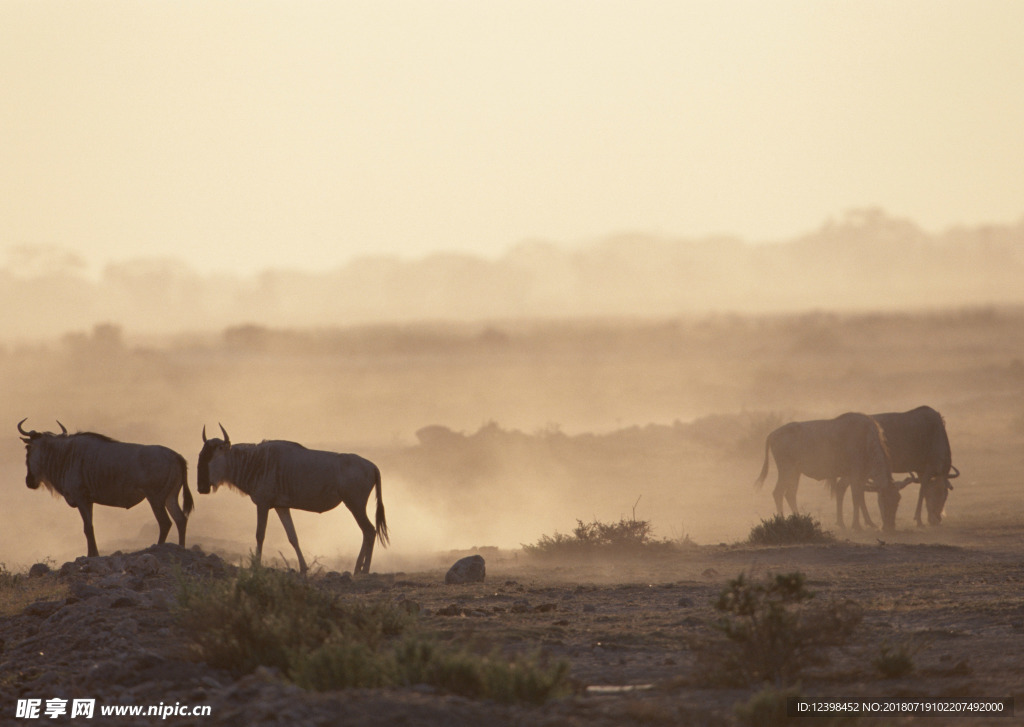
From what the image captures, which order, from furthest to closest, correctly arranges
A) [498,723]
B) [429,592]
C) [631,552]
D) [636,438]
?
1. [636,438]
2. [631,552]
3. [429,592]
4. [498,723]

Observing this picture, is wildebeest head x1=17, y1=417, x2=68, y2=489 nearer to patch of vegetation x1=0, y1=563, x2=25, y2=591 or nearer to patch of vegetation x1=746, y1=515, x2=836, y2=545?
patch of vegetation x1=0, y1=563, x2=25, y2=591

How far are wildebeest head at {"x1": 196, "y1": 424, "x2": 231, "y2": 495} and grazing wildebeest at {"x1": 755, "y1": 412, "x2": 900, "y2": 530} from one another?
46.7 feet

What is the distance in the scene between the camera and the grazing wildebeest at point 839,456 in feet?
96.0

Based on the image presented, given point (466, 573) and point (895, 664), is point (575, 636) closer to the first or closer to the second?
point (895, 664)

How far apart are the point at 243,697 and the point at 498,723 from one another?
203 cm

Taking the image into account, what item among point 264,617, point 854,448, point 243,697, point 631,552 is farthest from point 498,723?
point 854,448

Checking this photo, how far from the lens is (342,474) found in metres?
20.4

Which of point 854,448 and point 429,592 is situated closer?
point 429,592

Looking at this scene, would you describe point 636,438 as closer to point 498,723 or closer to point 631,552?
point 631,552

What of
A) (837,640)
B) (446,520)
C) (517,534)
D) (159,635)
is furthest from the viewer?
(446,520)

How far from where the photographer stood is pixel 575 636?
38.2 feet

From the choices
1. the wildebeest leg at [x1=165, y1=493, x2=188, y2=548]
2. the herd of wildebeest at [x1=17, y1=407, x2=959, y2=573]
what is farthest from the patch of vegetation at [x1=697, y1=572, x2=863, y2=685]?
the wildebeest leg at [x1=165, y1=493, x2=188, y2=548]

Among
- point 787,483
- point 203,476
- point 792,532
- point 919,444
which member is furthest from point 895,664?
point 919,444

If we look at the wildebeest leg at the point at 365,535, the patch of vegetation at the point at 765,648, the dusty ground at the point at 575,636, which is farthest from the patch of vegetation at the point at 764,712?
the wildebeest leg at the point at 365,535
